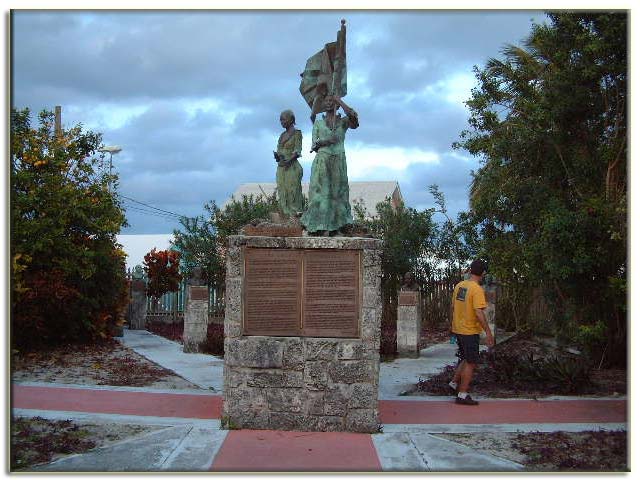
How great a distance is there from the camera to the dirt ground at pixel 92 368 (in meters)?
9.59

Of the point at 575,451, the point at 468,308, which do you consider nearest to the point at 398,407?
the point at 468,308

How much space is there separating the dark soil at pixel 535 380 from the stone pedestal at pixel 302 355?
2.49m

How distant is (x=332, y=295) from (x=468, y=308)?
6.81 ft

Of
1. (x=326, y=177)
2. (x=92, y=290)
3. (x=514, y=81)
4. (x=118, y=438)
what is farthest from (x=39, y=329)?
(x=514, y=81)

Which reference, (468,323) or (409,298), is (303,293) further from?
(409,298)

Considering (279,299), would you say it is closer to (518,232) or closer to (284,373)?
(284,373)

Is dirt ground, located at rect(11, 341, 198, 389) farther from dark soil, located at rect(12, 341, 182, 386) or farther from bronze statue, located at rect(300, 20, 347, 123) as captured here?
bronze statue, located at rect(300, 20, 347, 123)

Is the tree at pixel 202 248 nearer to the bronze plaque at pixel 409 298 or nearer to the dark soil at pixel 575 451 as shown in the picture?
the bronze plaque at pixel 409 298

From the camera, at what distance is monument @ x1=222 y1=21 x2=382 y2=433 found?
22.4 ft

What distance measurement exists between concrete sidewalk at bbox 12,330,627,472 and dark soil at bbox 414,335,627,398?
1.45ft

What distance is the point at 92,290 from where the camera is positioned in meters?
13.8

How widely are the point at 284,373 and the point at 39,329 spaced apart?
717cm

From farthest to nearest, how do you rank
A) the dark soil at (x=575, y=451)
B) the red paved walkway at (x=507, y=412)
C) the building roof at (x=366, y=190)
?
1. the building roof at (x=366, y=190)
2. the red paved walkway at (x=507, y=412)
3. the dark soil at (x=575, y=451)

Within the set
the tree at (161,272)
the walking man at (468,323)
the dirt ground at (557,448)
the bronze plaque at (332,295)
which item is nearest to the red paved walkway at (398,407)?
the walking man at (468,323)
